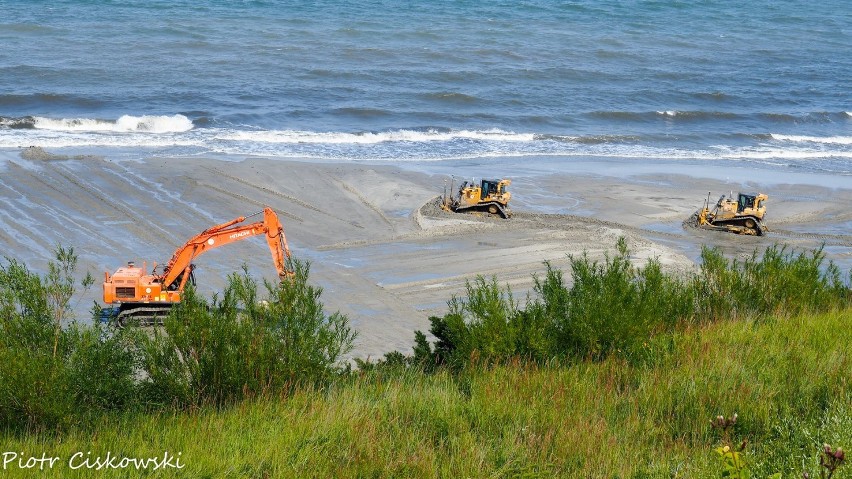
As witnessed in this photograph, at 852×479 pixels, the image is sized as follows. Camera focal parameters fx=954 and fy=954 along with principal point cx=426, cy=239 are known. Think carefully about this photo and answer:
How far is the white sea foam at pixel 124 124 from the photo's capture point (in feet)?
130

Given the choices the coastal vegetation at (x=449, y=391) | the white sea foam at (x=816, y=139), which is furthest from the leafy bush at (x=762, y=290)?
the white sea foam at (x=816, y=139)

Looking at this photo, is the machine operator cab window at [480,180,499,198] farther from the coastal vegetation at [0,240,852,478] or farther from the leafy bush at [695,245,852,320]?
the coastal vegetation at [0,240,852,478]

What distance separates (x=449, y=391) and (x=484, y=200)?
18442mm

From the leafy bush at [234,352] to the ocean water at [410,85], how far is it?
2421 centimetres

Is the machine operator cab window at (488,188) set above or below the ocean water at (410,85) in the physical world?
below

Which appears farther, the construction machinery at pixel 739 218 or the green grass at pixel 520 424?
the construction machinery at pixel 739 218

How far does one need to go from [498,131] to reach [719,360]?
32299 millimetres

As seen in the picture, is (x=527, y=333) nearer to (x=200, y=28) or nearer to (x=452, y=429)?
(x=452, y=429)

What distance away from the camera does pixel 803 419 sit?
991 cm

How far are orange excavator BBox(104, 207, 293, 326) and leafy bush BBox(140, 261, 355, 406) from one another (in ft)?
24.0

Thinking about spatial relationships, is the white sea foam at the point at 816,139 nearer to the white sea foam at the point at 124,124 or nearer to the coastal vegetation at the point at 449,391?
the white sea foam at the point at 124,124

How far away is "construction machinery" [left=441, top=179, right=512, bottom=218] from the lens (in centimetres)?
2919

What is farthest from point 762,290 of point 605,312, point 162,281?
point 162,281

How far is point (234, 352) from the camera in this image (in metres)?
11.4
